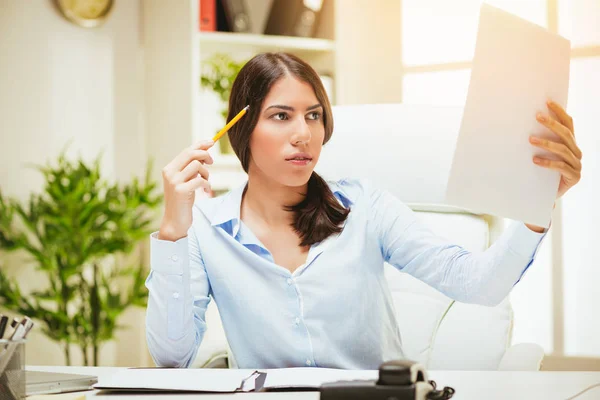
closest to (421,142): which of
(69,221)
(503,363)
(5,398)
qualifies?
(503,363)

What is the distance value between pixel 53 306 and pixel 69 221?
0.57 meters

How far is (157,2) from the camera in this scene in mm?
3018

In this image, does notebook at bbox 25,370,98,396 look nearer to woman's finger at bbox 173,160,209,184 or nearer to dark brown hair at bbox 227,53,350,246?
woman's finger at bbox 173,160,209,184

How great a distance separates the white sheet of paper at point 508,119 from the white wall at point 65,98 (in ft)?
7.54

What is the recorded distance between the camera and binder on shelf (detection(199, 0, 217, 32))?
2.90 m

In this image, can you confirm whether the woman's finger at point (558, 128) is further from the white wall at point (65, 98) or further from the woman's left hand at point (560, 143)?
the white wall at point (65, 98)

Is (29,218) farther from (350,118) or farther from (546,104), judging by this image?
(546,104)

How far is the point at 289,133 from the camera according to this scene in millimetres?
1338

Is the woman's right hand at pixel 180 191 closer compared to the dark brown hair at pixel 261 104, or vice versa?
the woman's right hand at pixel 180 191

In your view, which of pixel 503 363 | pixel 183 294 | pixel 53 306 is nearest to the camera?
pixel 183 294

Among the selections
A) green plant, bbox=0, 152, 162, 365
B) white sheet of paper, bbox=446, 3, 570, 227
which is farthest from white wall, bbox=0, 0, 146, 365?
white sheet of paper, bbox=446, 3, 570, 227

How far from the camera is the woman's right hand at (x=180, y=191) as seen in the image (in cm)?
117

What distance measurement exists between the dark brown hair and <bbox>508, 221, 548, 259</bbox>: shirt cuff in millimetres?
363

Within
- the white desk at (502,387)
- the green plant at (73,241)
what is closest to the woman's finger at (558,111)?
the white desk at (502,387)
